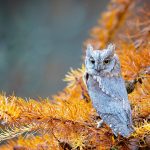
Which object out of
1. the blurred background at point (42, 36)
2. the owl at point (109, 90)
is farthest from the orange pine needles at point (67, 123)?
the blurred background at point (42, 36)

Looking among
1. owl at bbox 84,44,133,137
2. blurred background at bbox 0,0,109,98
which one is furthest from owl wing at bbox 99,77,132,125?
blurred background at bbox 0,0,109,98

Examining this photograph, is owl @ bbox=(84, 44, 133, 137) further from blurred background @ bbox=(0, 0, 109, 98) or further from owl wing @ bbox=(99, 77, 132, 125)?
blurred background @ bbox=(0, 0, 109, 98)

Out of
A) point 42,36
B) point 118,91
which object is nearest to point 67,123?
point 118,91

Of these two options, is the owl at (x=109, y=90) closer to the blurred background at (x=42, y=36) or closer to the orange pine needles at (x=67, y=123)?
the orange pine needles at (x=67, y=123)

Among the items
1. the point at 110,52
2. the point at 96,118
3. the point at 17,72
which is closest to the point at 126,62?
the point at 110,52

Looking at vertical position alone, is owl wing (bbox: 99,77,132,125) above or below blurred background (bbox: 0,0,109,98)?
below

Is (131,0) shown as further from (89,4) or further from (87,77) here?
(89,4)
